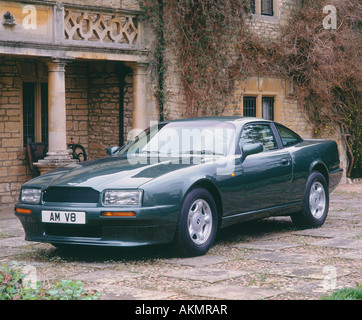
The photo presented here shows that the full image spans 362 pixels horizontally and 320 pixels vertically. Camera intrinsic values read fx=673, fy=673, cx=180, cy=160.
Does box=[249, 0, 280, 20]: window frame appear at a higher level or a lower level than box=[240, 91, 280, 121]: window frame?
higher

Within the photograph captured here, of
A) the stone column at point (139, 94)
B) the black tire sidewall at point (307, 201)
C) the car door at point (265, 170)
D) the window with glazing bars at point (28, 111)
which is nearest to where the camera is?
the car door at point (265, 170)

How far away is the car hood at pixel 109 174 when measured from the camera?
6887mm

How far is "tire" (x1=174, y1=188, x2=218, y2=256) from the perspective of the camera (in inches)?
275

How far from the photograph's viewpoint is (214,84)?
51.4 ft

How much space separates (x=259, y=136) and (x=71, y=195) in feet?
9.28

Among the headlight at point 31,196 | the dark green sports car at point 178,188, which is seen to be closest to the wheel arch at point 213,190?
the dark green sports car at point 178,188

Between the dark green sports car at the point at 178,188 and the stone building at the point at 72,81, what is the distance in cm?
458

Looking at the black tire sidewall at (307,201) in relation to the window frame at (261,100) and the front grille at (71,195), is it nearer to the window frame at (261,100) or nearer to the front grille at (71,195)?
the front grille at (71,195)

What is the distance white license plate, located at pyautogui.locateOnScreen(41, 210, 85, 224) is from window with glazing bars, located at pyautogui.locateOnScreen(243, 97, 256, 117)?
10494mm

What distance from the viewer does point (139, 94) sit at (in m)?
14.2

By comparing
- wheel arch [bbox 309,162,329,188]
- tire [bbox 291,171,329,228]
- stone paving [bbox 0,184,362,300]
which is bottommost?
stone paving [bbox 0,184,362,300]

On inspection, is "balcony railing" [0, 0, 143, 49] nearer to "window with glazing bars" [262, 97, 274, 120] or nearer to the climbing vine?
"window with glazing bars" [262, 97, 274, 120]

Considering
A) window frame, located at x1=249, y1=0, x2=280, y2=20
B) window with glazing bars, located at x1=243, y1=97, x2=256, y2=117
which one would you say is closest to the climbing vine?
window frame, located at x1=249, y1=0, x2=280, y2=20

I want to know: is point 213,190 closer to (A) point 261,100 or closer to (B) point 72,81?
(B) point 72,81
